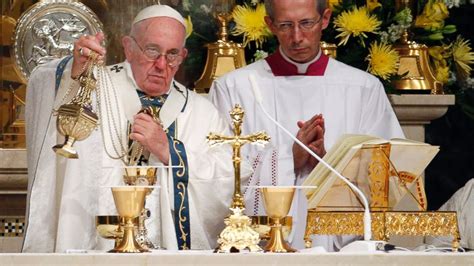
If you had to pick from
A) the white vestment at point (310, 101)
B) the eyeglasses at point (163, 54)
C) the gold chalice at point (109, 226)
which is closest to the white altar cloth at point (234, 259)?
the gold chalice at point (109, 226)

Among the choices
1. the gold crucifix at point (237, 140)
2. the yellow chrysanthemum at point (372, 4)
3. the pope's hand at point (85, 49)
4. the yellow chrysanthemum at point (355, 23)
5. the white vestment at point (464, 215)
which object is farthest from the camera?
the yellow chrysanthemum at point (372, 4)

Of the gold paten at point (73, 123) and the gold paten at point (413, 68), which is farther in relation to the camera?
the gold paten at point (413, 68)

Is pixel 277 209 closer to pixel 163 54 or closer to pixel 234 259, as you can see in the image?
pixel 234 259

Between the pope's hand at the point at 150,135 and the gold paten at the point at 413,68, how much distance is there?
190 centimetres

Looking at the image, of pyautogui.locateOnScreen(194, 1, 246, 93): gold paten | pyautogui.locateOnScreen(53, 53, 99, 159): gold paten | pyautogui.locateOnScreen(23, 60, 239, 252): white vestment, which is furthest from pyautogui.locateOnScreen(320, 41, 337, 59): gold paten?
pyautogui.locateOnScreen(53, 53, 99, 159): gold paten

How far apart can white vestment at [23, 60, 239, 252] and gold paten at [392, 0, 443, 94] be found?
1.57 m

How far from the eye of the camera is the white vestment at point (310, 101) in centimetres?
884

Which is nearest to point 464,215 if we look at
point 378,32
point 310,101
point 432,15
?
point 310,101

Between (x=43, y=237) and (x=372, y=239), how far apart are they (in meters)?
1.72

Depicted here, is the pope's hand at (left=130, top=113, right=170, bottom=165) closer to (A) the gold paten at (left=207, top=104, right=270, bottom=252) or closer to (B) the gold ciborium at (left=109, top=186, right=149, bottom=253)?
(A) the gold paten at (left=207, top=104, right=270, bottom=252)

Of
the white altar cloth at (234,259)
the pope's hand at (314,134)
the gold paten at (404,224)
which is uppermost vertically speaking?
the pope's hand at (314,134)

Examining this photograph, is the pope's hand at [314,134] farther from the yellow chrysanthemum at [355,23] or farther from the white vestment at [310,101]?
the yellow chrysanthemum at [355,23]

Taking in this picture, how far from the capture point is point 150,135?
8008 mm

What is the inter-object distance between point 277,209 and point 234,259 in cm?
43
